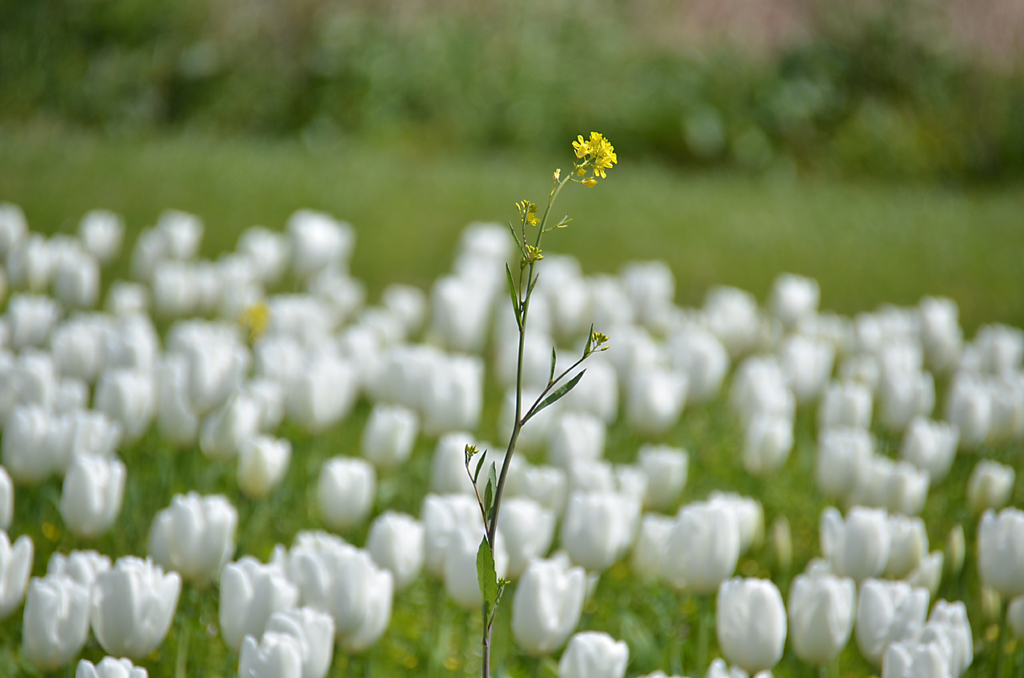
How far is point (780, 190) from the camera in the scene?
6355mm

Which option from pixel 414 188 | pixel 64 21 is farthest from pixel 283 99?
pixel 414 188

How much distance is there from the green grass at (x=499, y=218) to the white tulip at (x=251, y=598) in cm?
17

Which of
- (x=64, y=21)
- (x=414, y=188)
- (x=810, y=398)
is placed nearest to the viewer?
(x=810, y=398)

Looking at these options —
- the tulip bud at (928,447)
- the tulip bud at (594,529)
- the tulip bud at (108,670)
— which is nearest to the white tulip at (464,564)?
the tulip bud at (594,529)

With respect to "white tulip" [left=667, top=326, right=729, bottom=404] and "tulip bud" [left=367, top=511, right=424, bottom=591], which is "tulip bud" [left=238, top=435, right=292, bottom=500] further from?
"white tulip" [left=667, top=326, right=729, bottom=404]

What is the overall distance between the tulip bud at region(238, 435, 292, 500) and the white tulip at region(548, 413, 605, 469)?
1.99ft

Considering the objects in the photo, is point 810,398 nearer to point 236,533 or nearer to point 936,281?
point 236,533

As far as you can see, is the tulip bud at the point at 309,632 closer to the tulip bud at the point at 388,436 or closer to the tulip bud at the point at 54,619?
the tulip bud at the point at 54,619

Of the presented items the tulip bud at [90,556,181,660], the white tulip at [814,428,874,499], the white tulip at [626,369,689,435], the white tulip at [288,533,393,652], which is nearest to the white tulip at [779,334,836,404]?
the white tulip at [626,369,689,435]

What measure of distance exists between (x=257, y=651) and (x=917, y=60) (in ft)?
27.3

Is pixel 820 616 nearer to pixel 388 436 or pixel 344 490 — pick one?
pixel 344 490

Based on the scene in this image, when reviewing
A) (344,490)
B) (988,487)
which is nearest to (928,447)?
(988,487)

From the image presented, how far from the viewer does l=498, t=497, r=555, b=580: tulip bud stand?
1589mm

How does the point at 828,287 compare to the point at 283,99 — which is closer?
the point at 828,287
